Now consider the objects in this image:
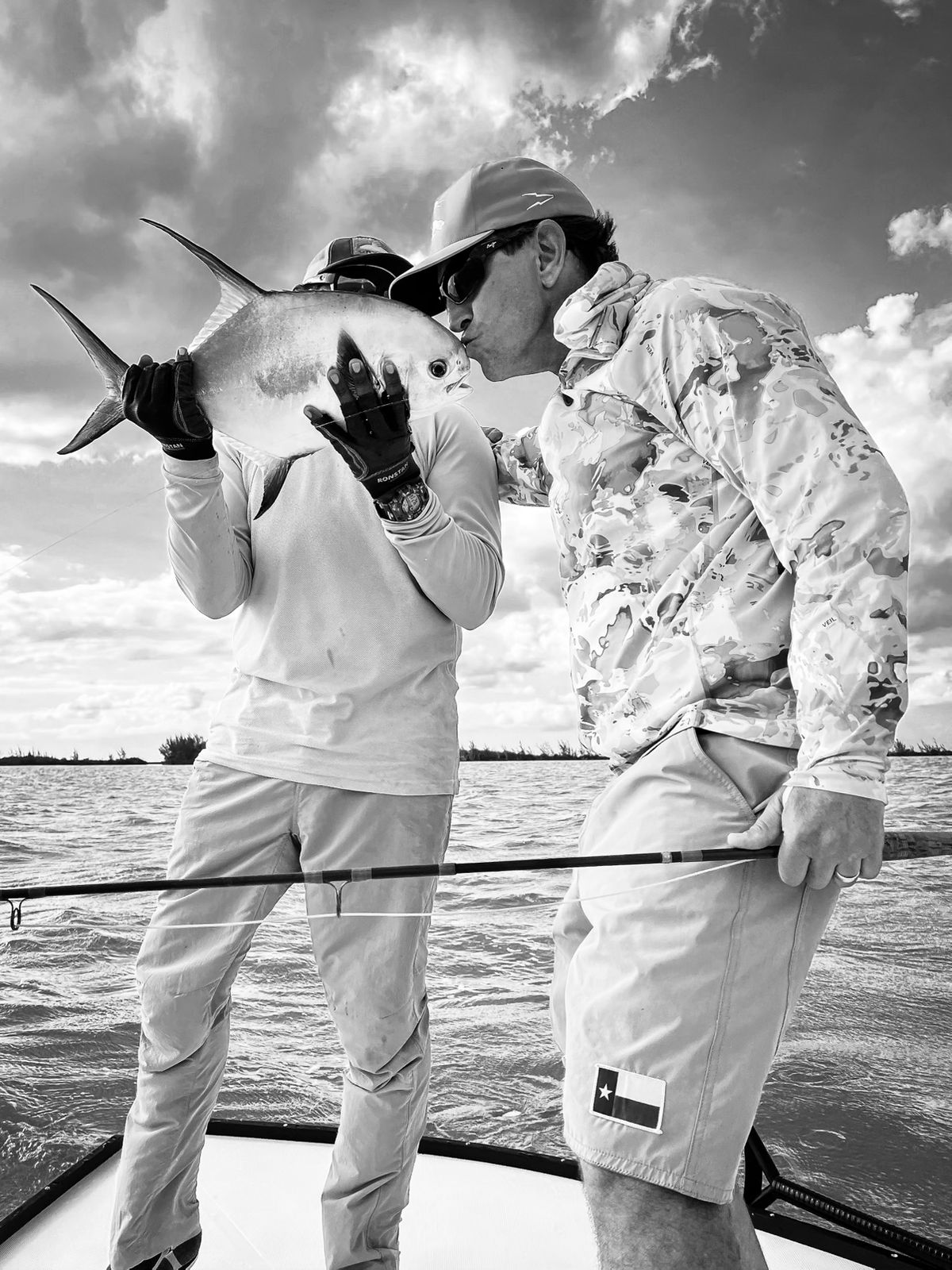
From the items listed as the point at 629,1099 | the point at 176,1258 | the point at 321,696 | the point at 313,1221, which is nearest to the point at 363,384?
the point at 321,696

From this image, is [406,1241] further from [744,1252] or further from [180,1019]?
[744,1252]

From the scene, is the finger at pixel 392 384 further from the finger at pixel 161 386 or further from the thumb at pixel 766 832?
the thumb at pixel 766 832

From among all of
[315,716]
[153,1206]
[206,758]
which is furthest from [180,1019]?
[315,716]

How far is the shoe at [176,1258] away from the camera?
189 cm

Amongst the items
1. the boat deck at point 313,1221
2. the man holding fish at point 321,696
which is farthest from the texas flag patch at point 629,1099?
the boat deck at point 313,1221

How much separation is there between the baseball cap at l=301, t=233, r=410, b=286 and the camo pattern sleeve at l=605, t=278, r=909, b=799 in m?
1.10

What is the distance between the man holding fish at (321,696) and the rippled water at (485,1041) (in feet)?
2.12

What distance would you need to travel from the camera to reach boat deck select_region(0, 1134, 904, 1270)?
210cm

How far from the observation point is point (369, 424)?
1693 mm

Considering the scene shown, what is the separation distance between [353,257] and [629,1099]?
6.27 ft

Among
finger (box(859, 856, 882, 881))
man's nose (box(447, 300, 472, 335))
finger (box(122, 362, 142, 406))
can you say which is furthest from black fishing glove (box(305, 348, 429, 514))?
finger (box(859, 856, 882, 881))

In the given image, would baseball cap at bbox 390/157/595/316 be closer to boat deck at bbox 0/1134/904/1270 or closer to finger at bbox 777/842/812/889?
finger at bbox 777/842/812/889

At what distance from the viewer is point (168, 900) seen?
1980mm

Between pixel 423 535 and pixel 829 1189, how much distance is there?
17.7 feet
